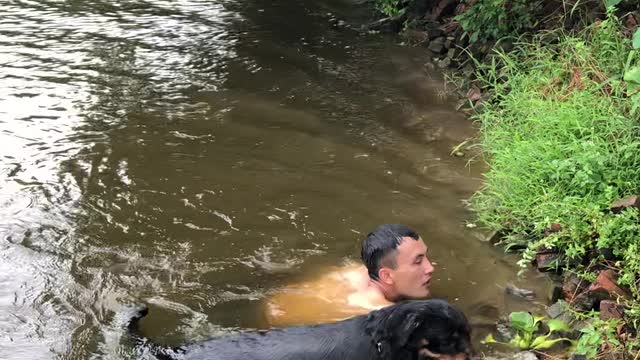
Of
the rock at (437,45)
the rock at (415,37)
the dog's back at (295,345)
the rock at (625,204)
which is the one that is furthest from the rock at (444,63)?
the dog's back at (295,345)

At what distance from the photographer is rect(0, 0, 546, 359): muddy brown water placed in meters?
4.69

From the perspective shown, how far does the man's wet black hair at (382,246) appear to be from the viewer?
175 inches

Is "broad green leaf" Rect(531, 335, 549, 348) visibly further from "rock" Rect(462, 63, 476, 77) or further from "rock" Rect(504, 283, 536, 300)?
"rock" Rect(462, 63, 476, 77)

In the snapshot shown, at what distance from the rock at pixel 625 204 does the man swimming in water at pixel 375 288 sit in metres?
1.24

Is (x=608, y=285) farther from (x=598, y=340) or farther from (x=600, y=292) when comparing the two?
(x=598, y=340)

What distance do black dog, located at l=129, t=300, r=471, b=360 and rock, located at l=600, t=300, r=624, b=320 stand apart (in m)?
1.23

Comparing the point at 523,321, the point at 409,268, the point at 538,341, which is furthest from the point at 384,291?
the point at 538,341

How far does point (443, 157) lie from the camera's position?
6.72 metres

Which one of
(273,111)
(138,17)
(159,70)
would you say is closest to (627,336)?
(273,111)

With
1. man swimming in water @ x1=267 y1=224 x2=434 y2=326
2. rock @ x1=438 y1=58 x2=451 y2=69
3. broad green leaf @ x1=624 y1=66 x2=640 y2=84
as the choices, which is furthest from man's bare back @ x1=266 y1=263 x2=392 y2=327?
rock @ x1=438 y1=58 x2=451 y2=69

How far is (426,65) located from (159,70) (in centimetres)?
333

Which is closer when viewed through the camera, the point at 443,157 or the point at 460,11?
the point at 443,157

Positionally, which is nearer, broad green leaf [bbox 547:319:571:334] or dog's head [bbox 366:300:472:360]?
dog's head [bbox 366:300:472:360]

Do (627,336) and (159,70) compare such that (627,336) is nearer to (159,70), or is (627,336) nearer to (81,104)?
(81,104)
